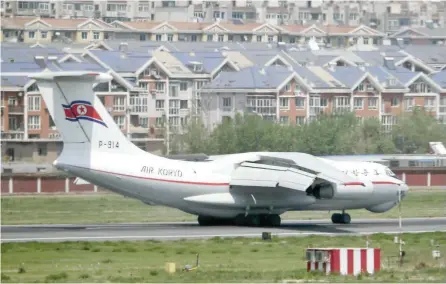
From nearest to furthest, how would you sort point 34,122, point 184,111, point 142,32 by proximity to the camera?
point 34,122
point 184,111
point 142,32

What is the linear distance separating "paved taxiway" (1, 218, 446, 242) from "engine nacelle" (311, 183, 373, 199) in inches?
44.5

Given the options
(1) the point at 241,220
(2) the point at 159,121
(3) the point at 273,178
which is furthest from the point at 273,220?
(2) the point at 159,121

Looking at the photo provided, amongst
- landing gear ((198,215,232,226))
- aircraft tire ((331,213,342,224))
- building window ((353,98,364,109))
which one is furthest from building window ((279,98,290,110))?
landing gear ((198,215,232,226))

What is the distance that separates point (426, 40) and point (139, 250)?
487 feet

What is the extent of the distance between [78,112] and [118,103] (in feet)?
231

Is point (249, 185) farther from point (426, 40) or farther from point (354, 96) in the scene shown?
point (426, 40)

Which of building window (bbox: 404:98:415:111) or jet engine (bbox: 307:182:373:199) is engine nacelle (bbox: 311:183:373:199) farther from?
building window (bbox: 404:98:415:111)

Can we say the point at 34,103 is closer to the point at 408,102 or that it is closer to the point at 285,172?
the point at 408,102

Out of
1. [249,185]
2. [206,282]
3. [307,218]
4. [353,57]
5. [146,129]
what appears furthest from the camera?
[353,57]

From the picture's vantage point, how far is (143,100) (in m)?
130

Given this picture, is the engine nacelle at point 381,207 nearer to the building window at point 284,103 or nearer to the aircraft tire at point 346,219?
the aircraft tire at point 346,219

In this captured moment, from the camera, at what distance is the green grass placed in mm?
38562

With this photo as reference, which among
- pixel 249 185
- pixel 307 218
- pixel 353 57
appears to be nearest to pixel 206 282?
pixel 249 185

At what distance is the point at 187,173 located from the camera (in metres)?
54.9
